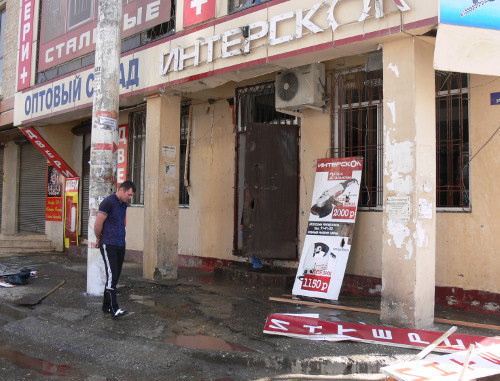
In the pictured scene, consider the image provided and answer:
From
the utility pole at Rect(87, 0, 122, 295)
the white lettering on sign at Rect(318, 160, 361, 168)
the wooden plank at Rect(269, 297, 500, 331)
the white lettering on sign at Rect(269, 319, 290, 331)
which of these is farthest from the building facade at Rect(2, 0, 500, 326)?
the white lettering on sign at Rect(269, 319, 290, 331)

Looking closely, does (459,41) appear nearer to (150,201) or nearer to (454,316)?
(454,316)

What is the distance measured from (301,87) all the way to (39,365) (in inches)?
214

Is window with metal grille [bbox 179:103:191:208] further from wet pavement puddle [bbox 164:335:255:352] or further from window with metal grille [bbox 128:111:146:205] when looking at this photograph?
wet pavement puddle [bbox 164:335:255:352]

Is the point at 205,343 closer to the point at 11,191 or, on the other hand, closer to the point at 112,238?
the point at 112,238

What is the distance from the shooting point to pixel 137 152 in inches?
470

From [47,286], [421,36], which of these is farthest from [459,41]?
[47,286]

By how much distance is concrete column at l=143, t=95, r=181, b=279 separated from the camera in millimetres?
8727

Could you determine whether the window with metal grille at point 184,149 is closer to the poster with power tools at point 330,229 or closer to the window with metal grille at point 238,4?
the window with metal grille at point 238,4

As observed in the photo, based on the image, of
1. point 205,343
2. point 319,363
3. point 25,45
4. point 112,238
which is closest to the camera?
point 319,363

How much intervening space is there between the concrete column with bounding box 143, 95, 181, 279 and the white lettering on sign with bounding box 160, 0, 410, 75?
0.84 m

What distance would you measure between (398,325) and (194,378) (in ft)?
8.17

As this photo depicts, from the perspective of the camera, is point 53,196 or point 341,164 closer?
point 341,164

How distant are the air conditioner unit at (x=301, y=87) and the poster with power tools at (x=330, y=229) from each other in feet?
3.33

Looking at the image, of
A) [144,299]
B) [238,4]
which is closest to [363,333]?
[144,299]
